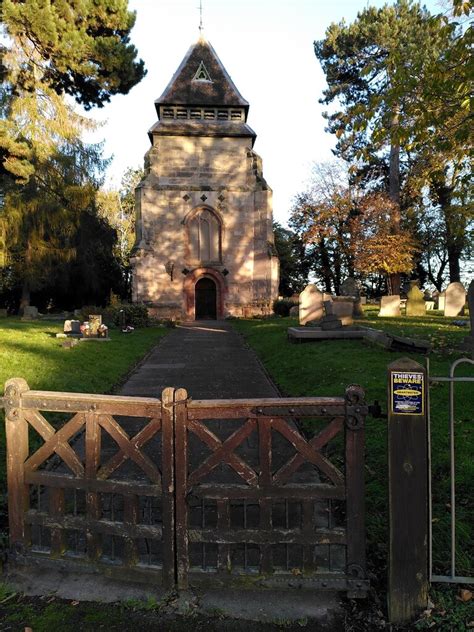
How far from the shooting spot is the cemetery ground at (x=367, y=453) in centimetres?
267

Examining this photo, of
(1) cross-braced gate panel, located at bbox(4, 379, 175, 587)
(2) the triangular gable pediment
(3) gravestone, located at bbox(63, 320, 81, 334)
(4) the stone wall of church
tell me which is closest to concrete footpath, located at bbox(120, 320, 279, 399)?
(3) gravestone, located at bbox(63, 320, 81, 334)

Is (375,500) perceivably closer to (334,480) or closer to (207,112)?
(334,480)

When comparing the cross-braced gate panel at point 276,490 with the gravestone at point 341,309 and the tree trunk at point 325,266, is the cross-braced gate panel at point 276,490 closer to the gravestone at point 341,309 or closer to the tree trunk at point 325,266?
the gravestone at point 341,309

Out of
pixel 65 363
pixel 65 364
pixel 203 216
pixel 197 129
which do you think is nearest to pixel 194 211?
pixel 203 216

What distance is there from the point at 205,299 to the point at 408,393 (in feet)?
93.7

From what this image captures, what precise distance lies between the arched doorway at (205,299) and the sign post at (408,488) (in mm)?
28354

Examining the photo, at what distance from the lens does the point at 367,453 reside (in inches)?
195

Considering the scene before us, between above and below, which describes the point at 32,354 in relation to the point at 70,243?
below

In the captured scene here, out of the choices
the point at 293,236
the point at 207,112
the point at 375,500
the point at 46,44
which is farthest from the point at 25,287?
the point at 375,500

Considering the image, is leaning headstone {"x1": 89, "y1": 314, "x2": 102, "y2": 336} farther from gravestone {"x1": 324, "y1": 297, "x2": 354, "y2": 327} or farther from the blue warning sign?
the blue warning sign

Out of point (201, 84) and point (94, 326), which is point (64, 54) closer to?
point (94, 326)

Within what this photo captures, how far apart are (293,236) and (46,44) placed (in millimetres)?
37507

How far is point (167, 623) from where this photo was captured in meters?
2.66

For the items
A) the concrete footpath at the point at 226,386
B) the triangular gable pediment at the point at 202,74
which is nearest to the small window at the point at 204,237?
the concrete footpath at the point at 226,386
